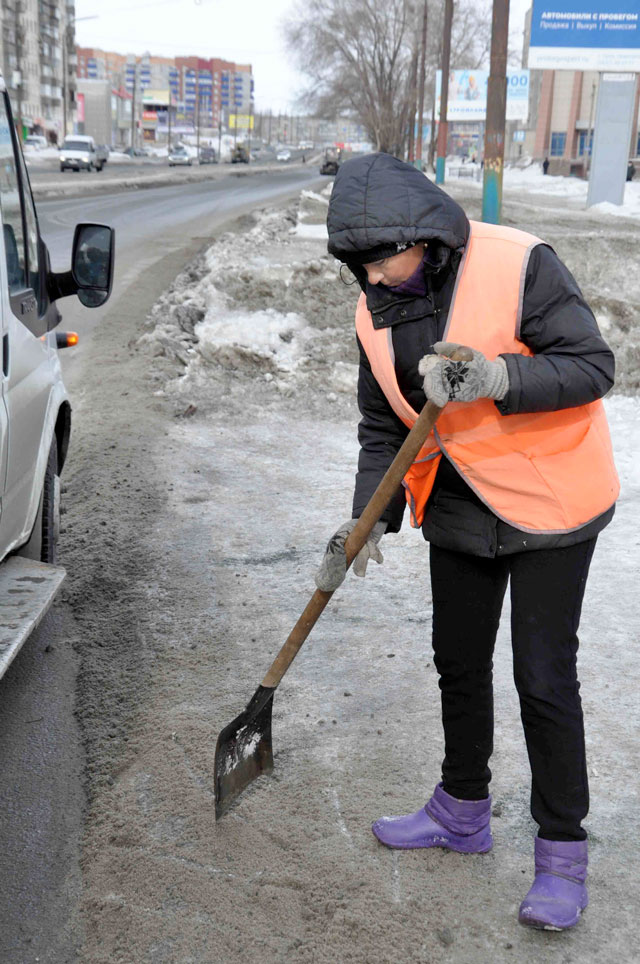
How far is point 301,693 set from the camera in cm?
368

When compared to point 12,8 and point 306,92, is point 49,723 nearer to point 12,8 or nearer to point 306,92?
point 306,92

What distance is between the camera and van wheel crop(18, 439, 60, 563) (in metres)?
4.04

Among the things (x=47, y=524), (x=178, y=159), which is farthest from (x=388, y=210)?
(x=178, y=159)

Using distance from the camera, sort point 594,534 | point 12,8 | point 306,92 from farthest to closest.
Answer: point 12,8
point 306,92
point 594,534

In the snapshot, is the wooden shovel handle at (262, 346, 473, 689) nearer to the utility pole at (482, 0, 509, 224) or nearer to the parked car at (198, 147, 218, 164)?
the utility pole at (482, 0, 509, 224)

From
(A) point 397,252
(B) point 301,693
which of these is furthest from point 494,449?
(B) point 301,693

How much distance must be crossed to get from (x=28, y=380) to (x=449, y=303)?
6.12 ft

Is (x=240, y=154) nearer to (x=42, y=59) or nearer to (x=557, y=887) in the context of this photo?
(x=42, y=59)

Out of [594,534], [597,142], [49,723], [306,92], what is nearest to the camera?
[594,534]

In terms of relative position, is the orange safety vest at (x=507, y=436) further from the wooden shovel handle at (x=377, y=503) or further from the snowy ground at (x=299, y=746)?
the snowy ground at (x=299, y=746)

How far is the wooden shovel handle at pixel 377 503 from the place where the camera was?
91.0 inches

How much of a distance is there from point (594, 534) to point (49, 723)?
2.03 metres

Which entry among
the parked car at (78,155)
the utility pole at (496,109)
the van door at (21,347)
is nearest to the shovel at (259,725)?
the van door at (21,347)

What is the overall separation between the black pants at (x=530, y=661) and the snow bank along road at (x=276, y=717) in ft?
1.03
